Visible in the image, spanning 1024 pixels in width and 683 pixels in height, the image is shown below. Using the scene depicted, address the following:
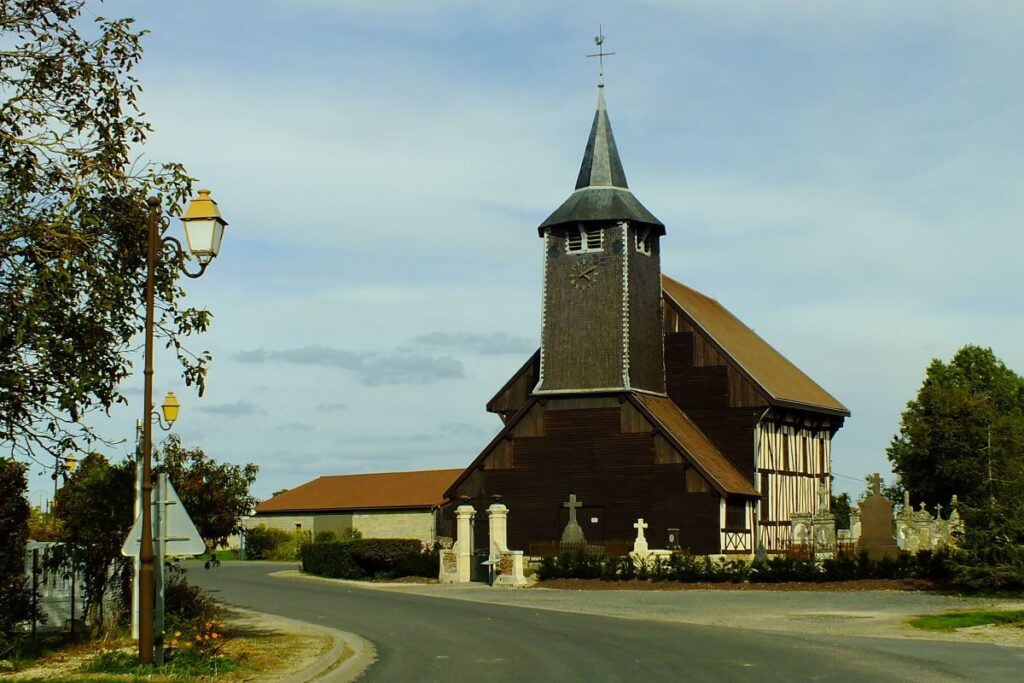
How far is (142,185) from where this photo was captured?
52.3 ft

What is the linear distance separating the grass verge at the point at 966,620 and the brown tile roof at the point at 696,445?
1739 cm

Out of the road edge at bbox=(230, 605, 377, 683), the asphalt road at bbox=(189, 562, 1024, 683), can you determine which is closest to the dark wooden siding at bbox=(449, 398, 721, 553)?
the asphalt road at bbox=(189, 562, 1024, 683)

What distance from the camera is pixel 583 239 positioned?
143 ft

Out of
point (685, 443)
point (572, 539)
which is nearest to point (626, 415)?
point (685, 443)

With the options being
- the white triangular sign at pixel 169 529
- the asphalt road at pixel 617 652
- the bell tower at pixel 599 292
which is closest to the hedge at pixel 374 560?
the bell tower at pixel 599 292

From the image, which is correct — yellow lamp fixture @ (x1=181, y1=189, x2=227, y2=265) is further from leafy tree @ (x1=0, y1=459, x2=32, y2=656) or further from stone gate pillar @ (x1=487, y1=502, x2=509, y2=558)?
stone gate pillar @ (x1=487, y1=502, x2=509, y2=558)

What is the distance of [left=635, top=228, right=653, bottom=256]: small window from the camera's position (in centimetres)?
4384

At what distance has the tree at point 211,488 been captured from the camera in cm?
1831

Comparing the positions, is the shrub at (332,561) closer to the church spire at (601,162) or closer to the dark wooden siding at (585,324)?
the dark wooden siding at (585,324)

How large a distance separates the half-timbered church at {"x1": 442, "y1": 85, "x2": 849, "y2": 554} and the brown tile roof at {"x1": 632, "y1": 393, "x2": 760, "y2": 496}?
73 mm

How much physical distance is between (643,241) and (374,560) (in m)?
14.8

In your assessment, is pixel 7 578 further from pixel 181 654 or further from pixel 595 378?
pixel 595 378

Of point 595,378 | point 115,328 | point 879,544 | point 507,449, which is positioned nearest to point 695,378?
point 595,378

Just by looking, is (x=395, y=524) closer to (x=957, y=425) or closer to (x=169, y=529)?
(x=957, y=425)
